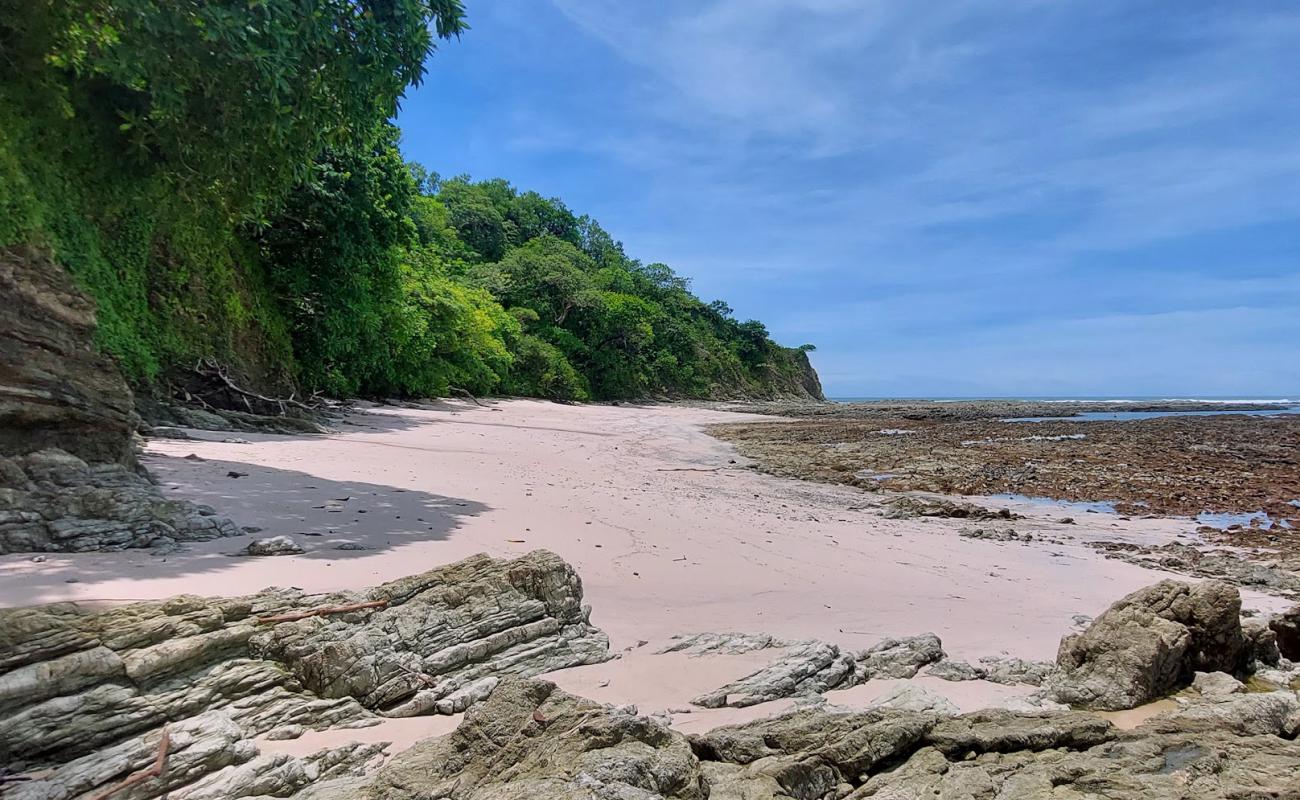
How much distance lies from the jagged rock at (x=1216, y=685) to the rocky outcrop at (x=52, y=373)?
27.5 ft

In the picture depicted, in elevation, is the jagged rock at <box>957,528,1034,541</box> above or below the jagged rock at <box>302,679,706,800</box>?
below

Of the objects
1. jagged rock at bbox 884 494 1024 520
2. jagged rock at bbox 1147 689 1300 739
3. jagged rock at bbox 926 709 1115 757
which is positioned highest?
jagged rock at bbox 926 709 1115 757

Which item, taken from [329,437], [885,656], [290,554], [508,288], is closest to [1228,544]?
[885,656]

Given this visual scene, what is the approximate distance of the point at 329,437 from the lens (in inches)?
489

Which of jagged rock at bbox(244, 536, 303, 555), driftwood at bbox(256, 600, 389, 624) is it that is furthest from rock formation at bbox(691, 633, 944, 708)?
jagged rock at bbox(244, 536, 303, 555)

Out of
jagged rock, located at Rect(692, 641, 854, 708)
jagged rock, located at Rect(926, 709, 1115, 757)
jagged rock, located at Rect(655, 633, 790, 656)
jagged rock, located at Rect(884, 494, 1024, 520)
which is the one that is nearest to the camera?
jagged rock, located at Rect(926, 709, 1115, 757)

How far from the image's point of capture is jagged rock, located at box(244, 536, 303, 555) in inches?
186

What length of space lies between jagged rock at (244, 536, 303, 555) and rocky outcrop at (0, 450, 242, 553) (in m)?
0.55

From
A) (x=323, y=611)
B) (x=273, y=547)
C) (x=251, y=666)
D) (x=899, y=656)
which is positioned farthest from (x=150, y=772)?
(x=899, y=656)

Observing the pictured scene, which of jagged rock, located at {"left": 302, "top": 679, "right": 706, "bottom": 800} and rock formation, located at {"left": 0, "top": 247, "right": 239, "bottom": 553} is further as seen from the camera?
rock formation, located at {"left": 0, "top": 247, "right": 239, "bottom": 553}

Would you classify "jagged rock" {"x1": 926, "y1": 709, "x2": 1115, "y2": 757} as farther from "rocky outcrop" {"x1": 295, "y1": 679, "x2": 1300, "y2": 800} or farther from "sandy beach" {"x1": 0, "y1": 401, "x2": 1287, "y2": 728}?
"sandy beach" {"x1": 0, "y1": 401, "x2": 1287, "y2": 728}

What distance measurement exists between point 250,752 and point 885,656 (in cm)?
344

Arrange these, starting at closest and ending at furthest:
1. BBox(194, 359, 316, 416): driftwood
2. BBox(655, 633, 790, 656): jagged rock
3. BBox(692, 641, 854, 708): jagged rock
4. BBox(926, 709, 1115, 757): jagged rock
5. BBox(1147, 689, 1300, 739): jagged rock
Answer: BBox(926, 709, 1115, 757): jagged rock → BBox(1147, 689, 1300, 739): jagged rock → BBox(692, 641, 854, 708): jagged rock → BBox(655, 633, 790, 656): jagged rock → BBox(194, 359, 316, 416): driftwood

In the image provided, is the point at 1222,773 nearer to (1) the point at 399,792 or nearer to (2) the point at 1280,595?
(1) the point at 399,792
